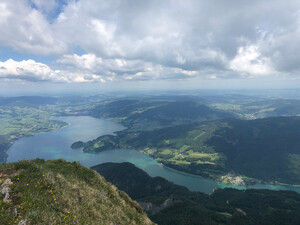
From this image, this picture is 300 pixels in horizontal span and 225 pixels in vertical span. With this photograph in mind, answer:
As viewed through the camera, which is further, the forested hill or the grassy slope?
the forested hill

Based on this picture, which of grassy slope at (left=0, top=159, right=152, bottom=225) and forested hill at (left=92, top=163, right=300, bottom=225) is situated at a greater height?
grassy slope at (left=0, top=159, right=152, bottom=225)

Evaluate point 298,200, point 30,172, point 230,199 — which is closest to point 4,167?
point 30,172

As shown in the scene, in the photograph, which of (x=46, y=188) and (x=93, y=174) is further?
(x=93, y=174)

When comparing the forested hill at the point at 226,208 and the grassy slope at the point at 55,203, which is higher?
the grassy slope at the point at 55,203

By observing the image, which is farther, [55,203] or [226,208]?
[226,208]

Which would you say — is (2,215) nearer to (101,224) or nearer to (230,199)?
(101,224)

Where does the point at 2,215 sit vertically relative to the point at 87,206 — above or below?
above

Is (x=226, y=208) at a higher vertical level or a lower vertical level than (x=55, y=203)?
lower

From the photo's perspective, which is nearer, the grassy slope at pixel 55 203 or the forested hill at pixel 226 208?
the grassy slope at pixel 55 203
